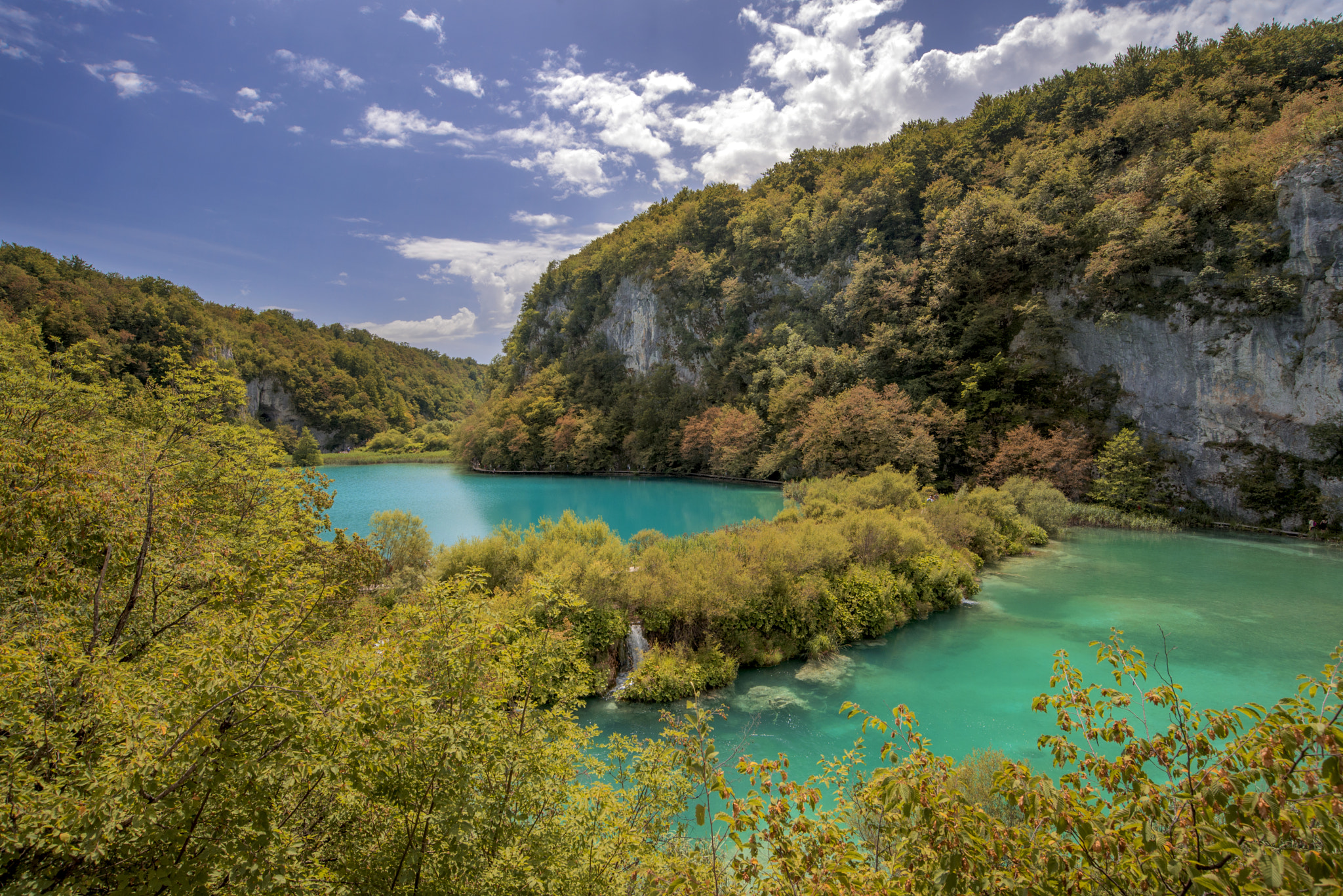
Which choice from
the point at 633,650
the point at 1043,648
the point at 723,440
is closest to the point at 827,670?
the point at 633,650

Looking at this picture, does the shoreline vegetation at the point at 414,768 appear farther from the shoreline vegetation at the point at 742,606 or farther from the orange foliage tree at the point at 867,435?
the orange foliage tree at the point at 867,435

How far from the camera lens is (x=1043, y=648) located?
1319 centimetres

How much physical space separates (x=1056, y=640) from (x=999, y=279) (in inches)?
1024

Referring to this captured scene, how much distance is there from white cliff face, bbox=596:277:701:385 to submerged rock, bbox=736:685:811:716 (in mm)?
38129

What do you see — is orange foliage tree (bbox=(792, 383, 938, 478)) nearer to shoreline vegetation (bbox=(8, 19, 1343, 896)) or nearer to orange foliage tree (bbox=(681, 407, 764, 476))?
shoreline vegetation (bbox=(8, 19, 1343, 896))

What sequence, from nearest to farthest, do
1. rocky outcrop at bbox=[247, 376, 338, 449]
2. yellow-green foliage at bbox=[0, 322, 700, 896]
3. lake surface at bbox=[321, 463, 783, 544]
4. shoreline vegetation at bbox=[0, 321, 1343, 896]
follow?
shoreline vegetation at bbox=[0, 321, 1343, 896], yellow-green foliage at bbox=[0, 322, 700, 896], lake surface at bbox=[321, 463, 783, 544], rocky outcrop at bbox=[247, 376, 338, 449]

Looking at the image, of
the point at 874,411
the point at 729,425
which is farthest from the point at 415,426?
the point at 874,411

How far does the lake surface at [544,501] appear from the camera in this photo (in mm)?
26656

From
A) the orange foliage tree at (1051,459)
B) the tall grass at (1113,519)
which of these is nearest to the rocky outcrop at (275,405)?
the orange foliage tree at (1051,459)

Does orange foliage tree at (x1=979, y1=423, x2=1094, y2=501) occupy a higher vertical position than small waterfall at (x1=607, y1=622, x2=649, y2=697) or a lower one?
higher

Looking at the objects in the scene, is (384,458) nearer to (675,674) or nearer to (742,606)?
(742,606)

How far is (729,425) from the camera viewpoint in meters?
39.4

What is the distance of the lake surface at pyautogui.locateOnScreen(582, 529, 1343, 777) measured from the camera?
10109 mm

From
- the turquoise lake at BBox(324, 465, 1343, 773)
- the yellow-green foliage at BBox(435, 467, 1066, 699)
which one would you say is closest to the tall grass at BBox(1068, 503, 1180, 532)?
the turquoise lake at BBox(324, 465, 1343, 773)
